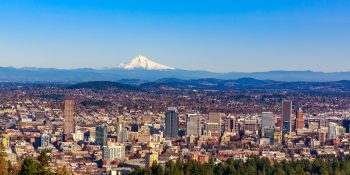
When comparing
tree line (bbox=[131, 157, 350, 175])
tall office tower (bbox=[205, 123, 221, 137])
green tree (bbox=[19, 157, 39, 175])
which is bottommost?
tall office tower (bbox=[205, 123, 221, 137])

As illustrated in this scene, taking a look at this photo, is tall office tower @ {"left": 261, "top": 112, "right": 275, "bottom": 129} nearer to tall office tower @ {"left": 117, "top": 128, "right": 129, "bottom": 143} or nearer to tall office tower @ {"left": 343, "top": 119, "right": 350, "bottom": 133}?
tall office tower @ {"left": 343, "top": 119, "right": 350, "bottom": 133}

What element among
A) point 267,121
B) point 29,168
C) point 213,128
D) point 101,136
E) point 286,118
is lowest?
point 213,128

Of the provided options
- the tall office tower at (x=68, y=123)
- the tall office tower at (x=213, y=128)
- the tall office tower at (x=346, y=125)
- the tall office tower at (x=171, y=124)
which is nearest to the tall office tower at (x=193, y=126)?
the tall office tower at (x=213, y=128)

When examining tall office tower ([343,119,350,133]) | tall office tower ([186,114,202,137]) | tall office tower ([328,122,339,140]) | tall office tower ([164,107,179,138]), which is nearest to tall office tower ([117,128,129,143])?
tall office tower ([164,107,179,138])

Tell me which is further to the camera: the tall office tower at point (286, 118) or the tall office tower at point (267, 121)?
the tall office tower at point (267, 121)

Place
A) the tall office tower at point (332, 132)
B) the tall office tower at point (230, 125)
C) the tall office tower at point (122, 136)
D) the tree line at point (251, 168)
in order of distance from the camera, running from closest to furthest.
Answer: the tree line at point (251, 168) → the tall office tower at point (122, 136) → the tall office tower at point (332, 132) → the tall office tower at point (230, 125)

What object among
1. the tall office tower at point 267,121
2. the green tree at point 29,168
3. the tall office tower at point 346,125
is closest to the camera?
the green tree at point 29,168

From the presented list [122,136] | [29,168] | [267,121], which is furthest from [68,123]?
[29,168]

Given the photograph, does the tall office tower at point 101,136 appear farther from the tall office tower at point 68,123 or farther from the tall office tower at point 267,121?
the tall office tower at point 267,121

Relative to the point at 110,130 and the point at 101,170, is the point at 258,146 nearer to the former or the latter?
the point at 110,130

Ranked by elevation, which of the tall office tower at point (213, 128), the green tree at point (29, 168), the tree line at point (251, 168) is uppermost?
the green tree at point (29, 168)

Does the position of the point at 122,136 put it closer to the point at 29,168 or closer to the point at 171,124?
the point at 171,124
